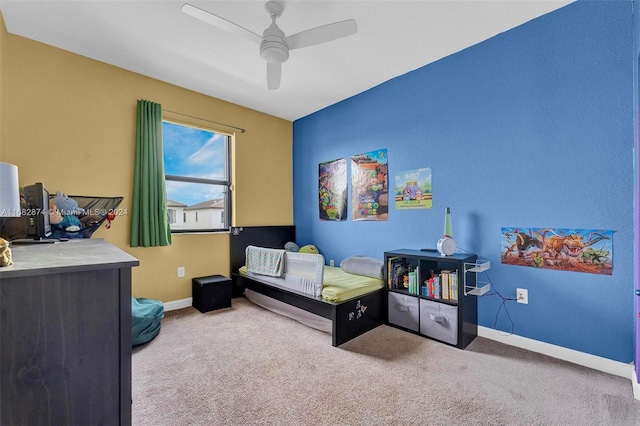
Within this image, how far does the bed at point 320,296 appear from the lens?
97.2 inches

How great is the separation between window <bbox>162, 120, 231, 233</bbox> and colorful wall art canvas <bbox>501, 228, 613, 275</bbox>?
10.7ft

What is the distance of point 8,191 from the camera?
5.32 feet

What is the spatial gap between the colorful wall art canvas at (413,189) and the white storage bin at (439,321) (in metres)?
1.00

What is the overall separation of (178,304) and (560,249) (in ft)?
12.3

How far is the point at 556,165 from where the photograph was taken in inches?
86.7

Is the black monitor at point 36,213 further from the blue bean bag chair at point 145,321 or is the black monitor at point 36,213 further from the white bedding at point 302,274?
the white bedding at point 302,274

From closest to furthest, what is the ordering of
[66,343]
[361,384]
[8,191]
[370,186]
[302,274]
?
[66,343] → [8,191] → [361,384] → [302,274] → [370,186]

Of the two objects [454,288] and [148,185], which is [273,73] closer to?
[148,185]

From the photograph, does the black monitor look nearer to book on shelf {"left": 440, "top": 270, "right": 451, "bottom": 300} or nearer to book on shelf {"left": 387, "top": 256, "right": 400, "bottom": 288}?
book on shelf {"left": 387, "top": 256, "right": 400, "bottom": 288}

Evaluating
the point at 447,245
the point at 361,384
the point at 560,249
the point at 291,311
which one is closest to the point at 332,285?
the point at 291,311

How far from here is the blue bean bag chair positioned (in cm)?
234

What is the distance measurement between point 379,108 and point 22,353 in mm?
3432

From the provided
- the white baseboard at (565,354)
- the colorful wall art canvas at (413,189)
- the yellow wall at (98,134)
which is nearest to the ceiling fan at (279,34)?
the colorful wall art canvas at (413,189)

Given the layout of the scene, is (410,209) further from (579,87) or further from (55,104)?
(55,104)
